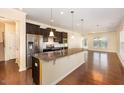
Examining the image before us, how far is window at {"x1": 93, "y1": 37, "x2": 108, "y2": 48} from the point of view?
1361 cm

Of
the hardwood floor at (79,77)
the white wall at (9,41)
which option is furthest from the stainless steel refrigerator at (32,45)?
the white wall at (9,41)

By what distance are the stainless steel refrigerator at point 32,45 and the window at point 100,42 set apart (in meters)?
10.0

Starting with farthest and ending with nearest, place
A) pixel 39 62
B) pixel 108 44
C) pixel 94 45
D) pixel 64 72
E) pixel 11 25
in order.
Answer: pixel 94 45, pixel 108 44, pixel 11 25, pixel 64 72, pixel 39 62

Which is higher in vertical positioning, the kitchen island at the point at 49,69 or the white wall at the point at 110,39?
the white wall at the point at 110,39

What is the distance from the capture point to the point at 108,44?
43.7ft

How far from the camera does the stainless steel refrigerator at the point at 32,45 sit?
16.6ft

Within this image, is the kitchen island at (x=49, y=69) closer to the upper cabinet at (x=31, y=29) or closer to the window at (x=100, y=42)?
the upper cabinet at (x=31, y=29)

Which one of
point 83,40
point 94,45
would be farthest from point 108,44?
point 83,40

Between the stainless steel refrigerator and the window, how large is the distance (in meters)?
10.0
